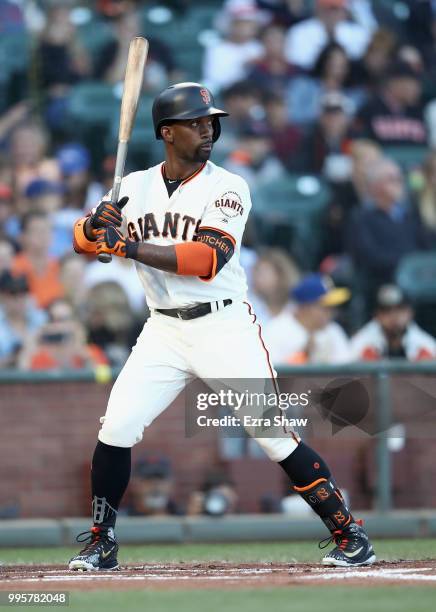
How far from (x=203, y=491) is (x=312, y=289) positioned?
1810 mm

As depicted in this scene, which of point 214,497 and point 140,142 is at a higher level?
point 140,142

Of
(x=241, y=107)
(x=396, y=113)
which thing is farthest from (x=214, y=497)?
(x=396, y=113)

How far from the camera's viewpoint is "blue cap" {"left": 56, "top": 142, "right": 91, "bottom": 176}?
1038cm

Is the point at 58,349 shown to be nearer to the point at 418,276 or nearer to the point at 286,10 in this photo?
the point at 418,276

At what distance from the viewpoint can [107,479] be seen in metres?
5.24

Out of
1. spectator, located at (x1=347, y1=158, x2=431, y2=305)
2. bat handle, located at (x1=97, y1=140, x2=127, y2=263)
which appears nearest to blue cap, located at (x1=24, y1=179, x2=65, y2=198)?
spectator, located at (x1=347, y1=158, x2=431, y2=305)

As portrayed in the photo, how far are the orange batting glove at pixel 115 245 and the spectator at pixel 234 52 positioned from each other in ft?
21.6

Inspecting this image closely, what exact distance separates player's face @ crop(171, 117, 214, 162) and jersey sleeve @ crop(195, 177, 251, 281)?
0.17 metres

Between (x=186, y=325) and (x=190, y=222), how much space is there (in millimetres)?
427

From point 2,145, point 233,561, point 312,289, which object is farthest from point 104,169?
point 233,561

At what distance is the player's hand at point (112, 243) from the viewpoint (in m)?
4.88

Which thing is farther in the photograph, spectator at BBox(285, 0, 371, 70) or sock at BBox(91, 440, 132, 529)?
spectator at BBox(285, 0, 371, 70)

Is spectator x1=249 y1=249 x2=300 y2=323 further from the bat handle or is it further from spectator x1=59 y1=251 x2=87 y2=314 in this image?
the bat handle

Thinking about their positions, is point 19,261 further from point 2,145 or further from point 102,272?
point 2,145
